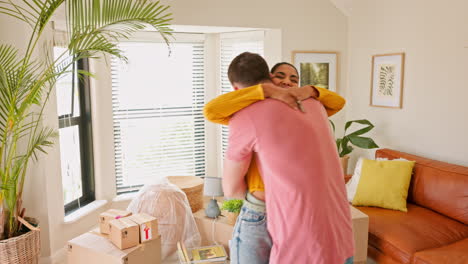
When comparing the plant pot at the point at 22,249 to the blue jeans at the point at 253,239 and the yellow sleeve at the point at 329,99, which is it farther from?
the yellow sleeve at the point at 329,99

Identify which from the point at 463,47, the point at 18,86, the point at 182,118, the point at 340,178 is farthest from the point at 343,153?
the point at 18,86

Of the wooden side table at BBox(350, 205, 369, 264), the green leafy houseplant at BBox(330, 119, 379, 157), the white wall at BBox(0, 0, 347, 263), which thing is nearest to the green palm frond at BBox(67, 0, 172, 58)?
the white wall at BBox(0, 0, 347, 263)

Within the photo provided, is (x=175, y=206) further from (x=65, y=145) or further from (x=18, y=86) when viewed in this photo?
(x=18, y=86)

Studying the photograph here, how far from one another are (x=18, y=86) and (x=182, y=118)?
2042 millimetres

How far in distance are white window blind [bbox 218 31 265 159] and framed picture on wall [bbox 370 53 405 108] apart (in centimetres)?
121

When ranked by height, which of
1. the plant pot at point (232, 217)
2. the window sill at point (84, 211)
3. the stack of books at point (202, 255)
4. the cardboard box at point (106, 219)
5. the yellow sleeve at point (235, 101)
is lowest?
the stack of books at point (202, 255)

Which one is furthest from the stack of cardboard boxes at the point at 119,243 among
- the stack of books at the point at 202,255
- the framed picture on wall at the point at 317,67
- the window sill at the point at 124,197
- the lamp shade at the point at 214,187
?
the framed picture on wall at the point at 317,67

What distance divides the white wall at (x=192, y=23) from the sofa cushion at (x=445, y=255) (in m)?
2.23

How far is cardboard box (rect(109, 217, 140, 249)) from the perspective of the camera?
2.57 metres

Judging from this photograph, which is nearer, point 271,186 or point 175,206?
point 271,186

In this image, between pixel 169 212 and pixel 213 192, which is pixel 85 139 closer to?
pixel 169 212

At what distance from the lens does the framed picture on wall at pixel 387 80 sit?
366cm

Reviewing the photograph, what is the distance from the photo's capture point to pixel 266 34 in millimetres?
4070

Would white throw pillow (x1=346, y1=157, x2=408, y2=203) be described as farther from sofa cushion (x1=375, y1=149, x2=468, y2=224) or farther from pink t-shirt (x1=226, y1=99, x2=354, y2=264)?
pink t-shirt (x1=226, y1=99, x2=354, y2=264)
